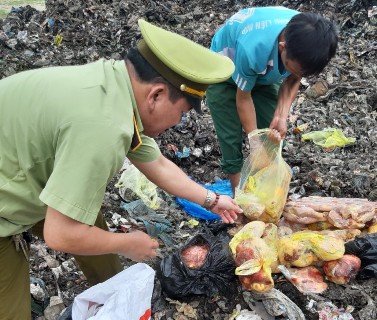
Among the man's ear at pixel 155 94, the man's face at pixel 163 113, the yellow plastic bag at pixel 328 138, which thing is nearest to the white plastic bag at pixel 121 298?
the man's face at pixel 163 113

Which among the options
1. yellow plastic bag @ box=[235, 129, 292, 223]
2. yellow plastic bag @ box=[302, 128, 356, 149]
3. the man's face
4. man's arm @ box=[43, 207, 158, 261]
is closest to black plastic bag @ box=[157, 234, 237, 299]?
yellow plastic bag @ box=[235, 129, 292, 223]

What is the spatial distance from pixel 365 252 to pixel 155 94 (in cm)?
177

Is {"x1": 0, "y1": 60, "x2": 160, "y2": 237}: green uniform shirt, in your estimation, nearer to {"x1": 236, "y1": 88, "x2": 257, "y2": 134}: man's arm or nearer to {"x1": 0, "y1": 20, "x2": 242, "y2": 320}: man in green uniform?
{"x1": 0, "y1": 20, "x2": 242, "y2": 320}: man in green uniform

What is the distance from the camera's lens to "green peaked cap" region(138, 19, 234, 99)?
164 cm

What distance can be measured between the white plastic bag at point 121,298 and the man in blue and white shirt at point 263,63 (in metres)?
1.46

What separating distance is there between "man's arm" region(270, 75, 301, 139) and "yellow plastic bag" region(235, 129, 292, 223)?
91 millimetres

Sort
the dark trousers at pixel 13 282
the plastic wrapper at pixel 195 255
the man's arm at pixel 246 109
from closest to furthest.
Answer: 1. the dark trousers at pixel 13 282
2. the plastic wrapper at pixel 195 255
3. the man's arm at pixel 246 109

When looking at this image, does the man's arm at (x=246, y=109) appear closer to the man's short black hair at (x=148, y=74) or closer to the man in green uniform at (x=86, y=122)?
the man in green uniform at (x=86, y=122)

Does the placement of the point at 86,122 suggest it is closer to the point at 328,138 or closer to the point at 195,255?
the point at 195,255

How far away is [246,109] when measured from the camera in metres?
3.21

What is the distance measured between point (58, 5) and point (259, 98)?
22.8 feet

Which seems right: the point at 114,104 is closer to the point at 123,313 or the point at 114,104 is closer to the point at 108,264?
the point at 123,313

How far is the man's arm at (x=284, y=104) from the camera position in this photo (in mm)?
3254

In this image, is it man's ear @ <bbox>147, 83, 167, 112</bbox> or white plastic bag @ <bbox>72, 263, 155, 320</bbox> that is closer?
man's ear @ <bbox>147, 83, 167, 112</bbox>
